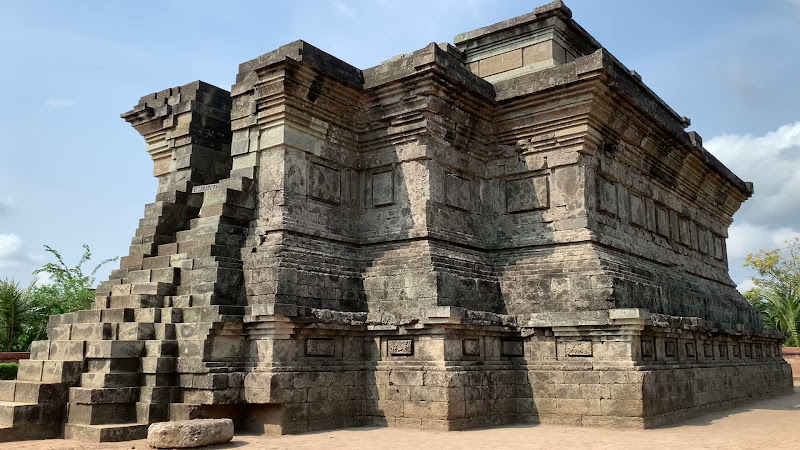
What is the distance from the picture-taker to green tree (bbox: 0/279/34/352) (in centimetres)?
2161

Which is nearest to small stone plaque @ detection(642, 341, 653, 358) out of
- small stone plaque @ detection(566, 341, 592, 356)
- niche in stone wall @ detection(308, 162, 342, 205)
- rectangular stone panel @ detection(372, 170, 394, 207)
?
small stone plaque @ detection(566, 341, 592, 356)

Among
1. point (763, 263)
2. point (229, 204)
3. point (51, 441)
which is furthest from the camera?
point (763, 263)

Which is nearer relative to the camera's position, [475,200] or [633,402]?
[633,402]

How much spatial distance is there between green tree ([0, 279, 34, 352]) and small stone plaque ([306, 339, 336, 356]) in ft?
51.0

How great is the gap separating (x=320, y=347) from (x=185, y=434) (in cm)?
254

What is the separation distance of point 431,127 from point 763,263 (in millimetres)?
32054

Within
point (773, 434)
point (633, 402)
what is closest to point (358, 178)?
point (633, 402)

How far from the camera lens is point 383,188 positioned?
1170 centimetres

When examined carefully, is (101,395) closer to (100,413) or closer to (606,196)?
(100,413)

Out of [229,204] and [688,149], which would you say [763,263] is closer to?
[688,149]

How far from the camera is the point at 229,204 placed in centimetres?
1073

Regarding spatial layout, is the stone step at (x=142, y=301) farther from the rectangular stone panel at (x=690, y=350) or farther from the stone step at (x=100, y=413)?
the rectangular stone panel at (x=690, y=350)

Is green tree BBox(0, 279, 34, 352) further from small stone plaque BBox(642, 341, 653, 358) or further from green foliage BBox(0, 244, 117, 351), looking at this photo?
small stone plaque BBox(642, 341, 653, 358)

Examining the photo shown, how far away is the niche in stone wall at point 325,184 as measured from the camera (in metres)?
11.2
